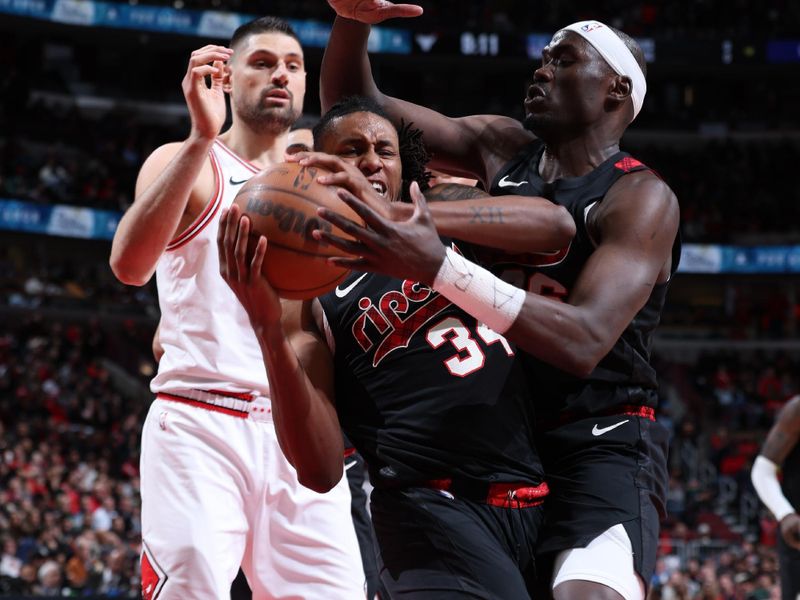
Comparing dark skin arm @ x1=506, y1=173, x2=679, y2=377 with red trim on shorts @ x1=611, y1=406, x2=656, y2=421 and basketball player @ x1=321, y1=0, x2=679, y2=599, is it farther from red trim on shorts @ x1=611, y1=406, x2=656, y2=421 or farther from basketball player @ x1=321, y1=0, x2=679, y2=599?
red trim on shorts @ x1=611, y1=406, x2=656, y2=421

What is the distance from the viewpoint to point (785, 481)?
21.6ft

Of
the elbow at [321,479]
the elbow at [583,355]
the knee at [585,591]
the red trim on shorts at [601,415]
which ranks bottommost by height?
the knee at [585,591]

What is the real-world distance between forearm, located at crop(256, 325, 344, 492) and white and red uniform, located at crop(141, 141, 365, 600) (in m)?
0.70

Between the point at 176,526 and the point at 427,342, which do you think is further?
the point at 176,526

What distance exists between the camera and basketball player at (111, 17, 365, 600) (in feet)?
11.8

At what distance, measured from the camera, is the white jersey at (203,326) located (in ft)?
12.4

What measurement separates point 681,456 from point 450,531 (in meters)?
17.9

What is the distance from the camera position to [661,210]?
304 centimetres

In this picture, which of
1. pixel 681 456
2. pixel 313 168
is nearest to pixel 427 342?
pixel 313 168

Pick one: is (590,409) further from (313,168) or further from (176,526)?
(176,526)

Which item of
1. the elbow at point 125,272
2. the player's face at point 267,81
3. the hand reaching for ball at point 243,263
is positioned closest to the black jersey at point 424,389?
the hand reaching for ball at point 243,263

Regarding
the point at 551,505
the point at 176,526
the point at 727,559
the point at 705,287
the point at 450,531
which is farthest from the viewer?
the point at 705,287

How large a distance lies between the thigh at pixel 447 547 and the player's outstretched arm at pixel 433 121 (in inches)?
49.6

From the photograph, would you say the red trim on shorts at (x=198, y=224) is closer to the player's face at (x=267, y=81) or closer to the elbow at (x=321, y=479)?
the player's face at (x=267, y=81)
